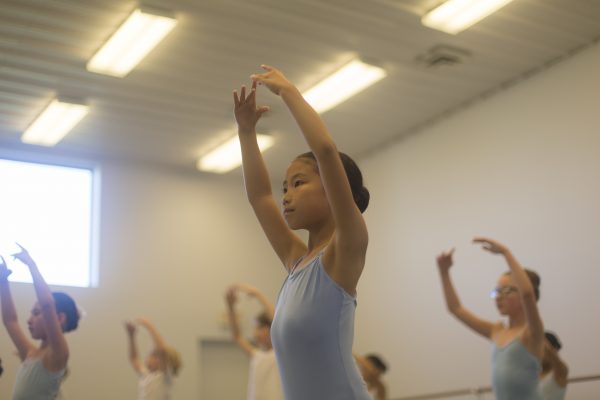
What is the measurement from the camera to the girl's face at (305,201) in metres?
2.11

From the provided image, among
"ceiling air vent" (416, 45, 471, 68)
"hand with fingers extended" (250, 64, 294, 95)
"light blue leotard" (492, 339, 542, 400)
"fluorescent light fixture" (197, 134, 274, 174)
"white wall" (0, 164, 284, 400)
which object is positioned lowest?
"light blue leotard" (492, 339, 542, 400)

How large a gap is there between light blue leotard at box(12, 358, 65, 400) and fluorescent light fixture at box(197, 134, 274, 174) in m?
4.06

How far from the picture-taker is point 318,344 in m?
1.89

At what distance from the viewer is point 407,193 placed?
8.23m

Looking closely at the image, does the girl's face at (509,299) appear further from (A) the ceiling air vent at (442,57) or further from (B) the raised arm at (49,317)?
(A) the ceiling air vent at (442,57)

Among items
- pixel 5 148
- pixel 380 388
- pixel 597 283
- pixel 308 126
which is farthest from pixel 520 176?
pixel 308 126

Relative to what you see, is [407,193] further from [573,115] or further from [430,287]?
[573,115]

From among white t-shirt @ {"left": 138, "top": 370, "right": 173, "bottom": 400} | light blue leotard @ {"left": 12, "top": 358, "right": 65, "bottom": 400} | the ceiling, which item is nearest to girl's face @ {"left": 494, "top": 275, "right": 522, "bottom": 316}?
the ceiling

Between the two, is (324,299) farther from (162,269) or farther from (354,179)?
(162,269)

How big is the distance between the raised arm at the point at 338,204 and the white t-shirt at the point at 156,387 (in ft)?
18.6

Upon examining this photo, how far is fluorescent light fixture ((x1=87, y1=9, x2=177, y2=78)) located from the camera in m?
5.68

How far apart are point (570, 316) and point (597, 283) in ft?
1.14

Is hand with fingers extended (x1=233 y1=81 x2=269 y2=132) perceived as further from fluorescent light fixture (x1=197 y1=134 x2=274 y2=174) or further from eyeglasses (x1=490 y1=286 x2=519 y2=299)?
fluorescent light fixture (x1=197 y1=134 x2=274 y2=174)

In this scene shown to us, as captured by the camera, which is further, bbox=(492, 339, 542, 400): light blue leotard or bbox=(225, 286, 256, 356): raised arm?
bbox=(225, 286, 256, 356): raised arm
